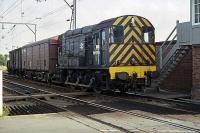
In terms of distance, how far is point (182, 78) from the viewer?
21.0 meters

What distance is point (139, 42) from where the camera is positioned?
738 inches

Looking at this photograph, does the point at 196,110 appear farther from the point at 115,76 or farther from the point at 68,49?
the point at 68,49

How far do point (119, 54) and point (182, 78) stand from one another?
4663 millimetres

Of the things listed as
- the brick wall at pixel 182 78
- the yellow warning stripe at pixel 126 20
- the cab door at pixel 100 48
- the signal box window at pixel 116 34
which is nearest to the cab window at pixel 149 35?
the yellow warning stripe at pixel 126 20

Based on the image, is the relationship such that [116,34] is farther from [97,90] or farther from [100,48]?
[97,90]

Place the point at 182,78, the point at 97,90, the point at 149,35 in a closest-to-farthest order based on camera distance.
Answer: the point at 149,35, the point at 97,90, the point at 182,78

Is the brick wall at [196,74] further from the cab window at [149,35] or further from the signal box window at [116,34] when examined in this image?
the signal box window at [116,34]

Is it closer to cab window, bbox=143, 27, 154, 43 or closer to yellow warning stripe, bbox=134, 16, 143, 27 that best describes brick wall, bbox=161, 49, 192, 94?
cab window, bbox=143, 27, 154, 43

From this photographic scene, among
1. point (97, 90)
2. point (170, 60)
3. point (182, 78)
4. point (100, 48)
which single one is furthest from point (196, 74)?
point (97, 90)

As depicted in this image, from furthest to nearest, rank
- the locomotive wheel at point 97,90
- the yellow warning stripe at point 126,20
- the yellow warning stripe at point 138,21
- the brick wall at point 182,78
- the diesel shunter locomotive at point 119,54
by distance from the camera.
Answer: the brick wall at point 182,78
the locomotive wheel at point 97,90
the yellow warning stripe at point 138,21
the yellow warning stripe at point 126,20
the diesel shunter locomotive at point 119,54

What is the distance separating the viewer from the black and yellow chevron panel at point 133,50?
17969 mm

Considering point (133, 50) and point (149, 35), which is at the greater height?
point (149, 35)

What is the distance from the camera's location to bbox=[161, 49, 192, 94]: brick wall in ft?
67.0

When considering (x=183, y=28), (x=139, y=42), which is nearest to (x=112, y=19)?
(x=139, y=42)
